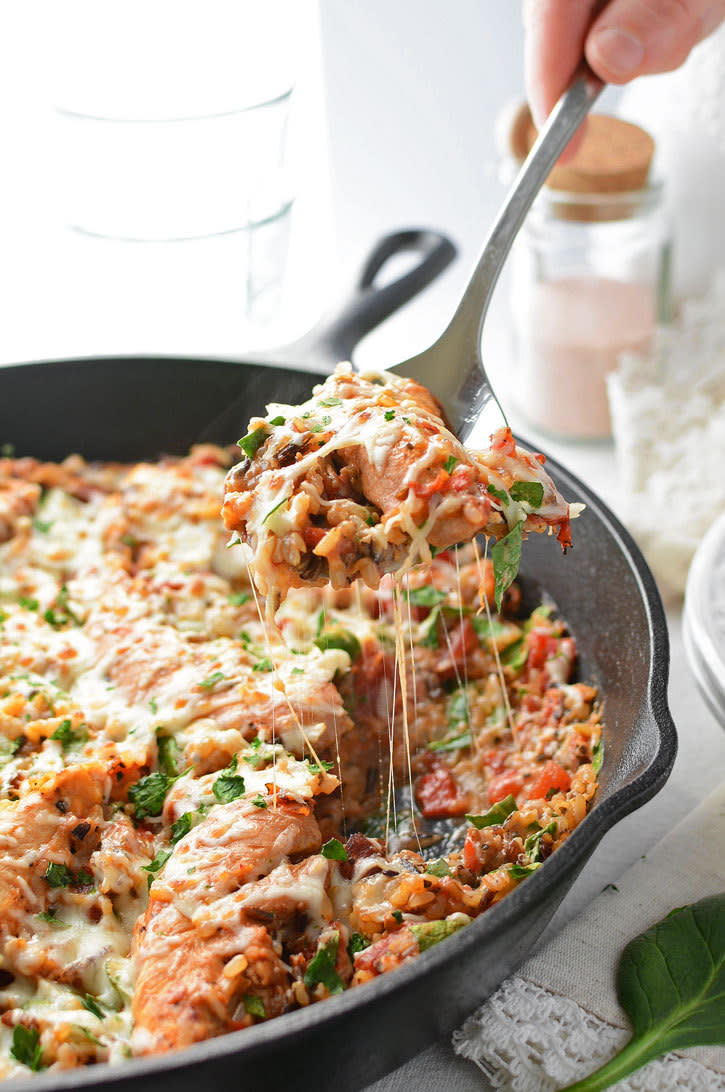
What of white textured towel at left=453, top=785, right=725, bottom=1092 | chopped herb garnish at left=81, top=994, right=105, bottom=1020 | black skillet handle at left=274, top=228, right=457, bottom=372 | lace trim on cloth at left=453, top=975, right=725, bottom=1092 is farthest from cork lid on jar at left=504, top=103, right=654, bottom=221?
chopped herb garnish at left=81, top=994, right=105, bottom=1020

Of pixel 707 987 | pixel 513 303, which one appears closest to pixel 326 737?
pixel 707 987

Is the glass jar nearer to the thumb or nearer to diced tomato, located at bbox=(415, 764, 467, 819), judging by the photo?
the thumb

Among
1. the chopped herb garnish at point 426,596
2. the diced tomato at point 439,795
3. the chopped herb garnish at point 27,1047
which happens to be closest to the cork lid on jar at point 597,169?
the chopped herb garnish at point 426,596

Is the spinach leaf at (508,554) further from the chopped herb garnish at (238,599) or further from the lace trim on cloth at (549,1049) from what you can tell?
the chopped herb garnish at (238,599)

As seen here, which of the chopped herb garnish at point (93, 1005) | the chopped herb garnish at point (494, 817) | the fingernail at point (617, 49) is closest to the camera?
the chopped herb garnish at point (93, 1005)

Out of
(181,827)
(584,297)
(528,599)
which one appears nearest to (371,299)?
(584,297)

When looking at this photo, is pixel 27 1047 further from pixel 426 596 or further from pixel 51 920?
pixel 426 596
